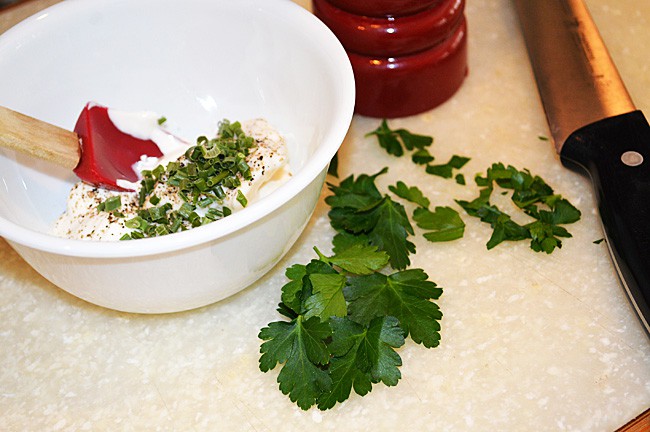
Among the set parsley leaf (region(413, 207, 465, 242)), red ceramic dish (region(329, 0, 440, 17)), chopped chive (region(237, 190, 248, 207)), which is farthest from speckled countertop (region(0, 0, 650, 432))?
red ceramic dish (region(329, 0, 440, 17))

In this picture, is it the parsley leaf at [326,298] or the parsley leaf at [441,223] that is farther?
the parsley leaf at [441,223]

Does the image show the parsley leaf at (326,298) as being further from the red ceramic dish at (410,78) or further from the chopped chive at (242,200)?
the red ceramic dish at (410,78)

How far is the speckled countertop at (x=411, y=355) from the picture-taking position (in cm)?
79

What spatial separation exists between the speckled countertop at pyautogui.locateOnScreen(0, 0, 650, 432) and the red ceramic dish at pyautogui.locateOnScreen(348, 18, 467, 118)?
0.15m

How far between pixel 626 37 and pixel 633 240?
51 cm

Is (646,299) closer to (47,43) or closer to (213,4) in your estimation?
(213,4)

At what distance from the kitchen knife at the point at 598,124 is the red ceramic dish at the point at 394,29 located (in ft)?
0.47

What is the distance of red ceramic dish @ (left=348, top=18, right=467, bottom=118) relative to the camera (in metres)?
1.10

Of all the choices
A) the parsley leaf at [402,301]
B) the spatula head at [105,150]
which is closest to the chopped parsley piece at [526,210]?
the parsley leaf at [402,301]

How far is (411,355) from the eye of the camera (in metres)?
0.84

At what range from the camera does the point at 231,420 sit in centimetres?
80

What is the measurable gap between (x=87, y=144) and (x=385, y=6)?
420mm

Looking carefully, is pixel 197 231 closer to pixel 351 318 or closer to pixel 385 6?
pixel 351 318

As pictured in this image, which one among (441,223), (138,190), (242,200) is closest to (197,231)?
(242,200)
